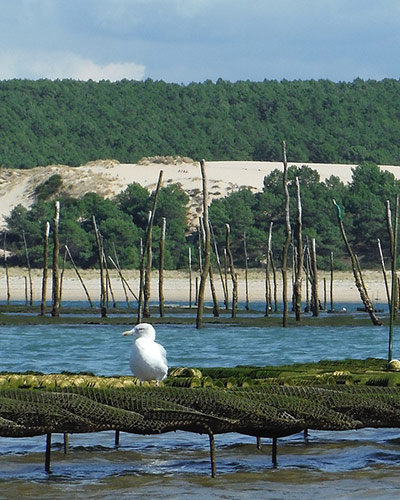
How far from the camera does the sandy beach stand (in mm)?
79812

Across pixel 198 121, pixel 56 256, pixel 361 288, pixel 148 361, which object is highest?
pixel 198 121

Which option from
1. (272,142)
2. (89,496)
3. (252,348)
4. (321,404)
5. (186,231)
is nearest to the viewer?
(89,496)

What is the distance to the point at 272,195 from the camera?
331 ft

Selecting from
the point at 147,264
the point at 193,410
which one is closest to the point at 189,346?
the point at 147,264

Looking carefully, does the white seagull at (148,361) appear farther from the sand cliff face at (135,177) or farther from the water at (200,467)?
the sand cliff face at (135,177)

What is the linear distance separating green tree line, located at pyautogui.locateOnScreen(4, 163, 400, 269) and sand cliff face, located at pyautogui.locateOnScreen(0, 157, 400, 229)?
756 centimetres

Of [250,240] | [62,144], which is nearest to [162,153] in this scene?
[62,144]

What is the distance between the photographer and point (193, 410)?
13.8m

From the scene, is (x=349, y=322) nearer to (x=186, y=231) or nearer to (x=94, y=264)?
(x=94, y=264)

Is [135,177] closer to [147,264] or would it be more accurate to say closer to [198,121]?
[198,121]

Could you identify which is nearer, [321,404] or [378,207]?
[321,404]

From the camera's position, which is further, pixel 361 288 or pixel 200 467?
pixel 361 288

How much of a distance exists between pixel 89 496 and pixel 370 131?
5830 inches

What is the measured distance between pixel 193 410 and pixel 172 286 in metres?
68.7
